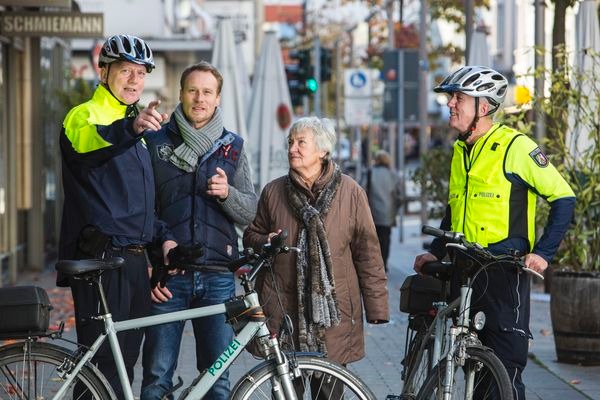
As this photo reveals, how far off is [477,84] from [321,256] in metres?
1.06

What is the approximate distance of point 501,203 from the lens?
21.1 feet

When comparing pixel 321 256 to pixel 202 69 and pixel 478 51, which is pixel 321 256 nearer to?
pixel 202 69

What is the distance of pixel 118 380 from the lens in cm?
586

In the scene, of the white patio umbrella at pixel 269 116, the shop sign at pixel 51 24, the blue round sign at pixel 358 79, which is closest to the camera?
the shop sign at pixel 51 24

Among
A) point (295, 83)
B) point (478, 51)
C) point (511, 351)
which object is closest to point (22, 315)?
point (511, 351)

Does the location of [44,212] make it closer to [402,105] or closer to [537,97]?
[402,105]

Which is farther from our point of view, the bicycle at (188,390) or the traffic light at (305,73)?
the traffic light at (305,73)

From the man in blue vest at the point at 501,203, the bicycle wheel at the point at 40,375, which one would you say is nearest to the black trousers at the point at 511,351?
the man in blue vest at the point at 501,203

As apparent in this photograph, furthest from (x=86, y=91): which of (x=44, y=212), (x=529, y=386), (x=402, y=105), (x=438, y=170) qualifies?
(x=529, y=386)

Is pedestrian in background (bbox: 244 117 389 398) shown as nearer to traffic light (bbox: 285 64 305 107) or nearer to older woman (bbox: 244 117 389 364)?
older woman (bbox: 244 117 389 364)

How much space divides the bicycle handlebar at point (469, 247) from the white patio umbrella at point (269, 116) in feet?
42.3

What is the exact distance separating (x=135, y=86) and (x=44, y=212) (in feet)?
48.0

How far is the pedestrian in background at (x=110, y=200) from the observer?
19.0 ft

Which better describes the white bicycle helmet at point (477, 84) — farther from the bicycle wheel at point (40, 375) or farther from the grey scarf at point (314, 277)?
the bicycle wheel at point (40, 375)
